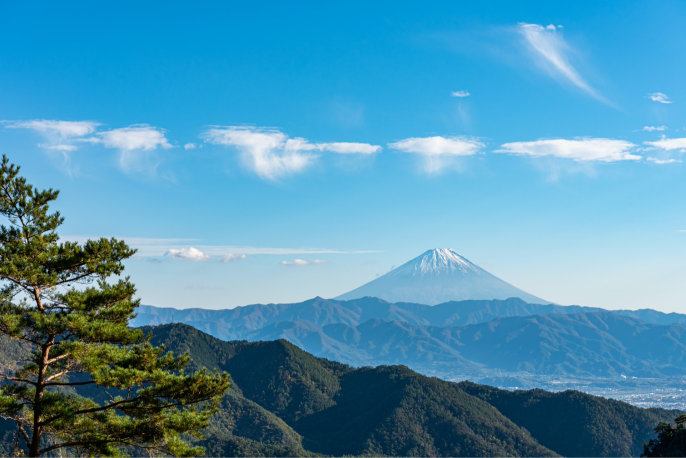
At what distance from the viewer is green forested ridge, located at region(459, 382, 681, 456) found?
104 metres

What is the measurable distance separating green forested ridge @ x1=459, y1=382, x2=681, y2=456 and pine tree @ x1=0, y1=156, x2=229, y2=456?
112174mm

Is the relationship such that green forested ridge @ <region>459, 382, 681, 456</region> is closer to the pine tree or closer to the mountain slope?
the mountain slope

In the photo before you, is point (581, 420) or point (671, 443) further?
point (581, 420)

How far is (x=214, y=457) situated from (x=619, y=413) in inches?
3691

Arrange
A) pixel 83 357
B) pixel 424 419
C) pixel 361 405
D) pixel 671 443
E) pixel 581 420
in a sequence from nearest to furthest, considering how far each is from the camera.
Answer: pixel 83 357 → pixel 671 443 → pixel 424 419 → pixel 581 420 → pixel 361 405

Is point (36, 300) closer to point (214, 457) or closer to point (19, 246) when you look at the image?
point (19, 246)

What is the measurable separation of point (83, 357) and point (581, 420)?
122747 millimetres

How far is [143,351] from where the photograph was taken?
47.1 feet

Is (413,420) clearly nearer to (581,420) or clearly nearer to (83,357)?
(581,420)

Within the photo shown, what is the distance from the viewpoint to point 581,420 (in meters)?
110

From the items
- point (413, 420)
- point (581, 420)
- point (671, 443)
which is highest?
point (671, 443)

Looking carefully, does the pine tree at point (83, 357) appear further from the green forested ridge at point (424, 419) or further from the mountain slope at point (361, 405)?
the mountain slope at point (361, 405)

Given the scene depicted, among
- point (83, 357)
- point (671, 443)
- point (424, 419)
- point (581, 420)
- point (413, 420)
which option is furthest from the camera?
point (581, 420)

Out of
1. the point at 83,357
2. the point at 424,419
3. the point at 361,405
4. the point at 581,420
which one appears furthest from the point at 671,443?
the point at 361,405
